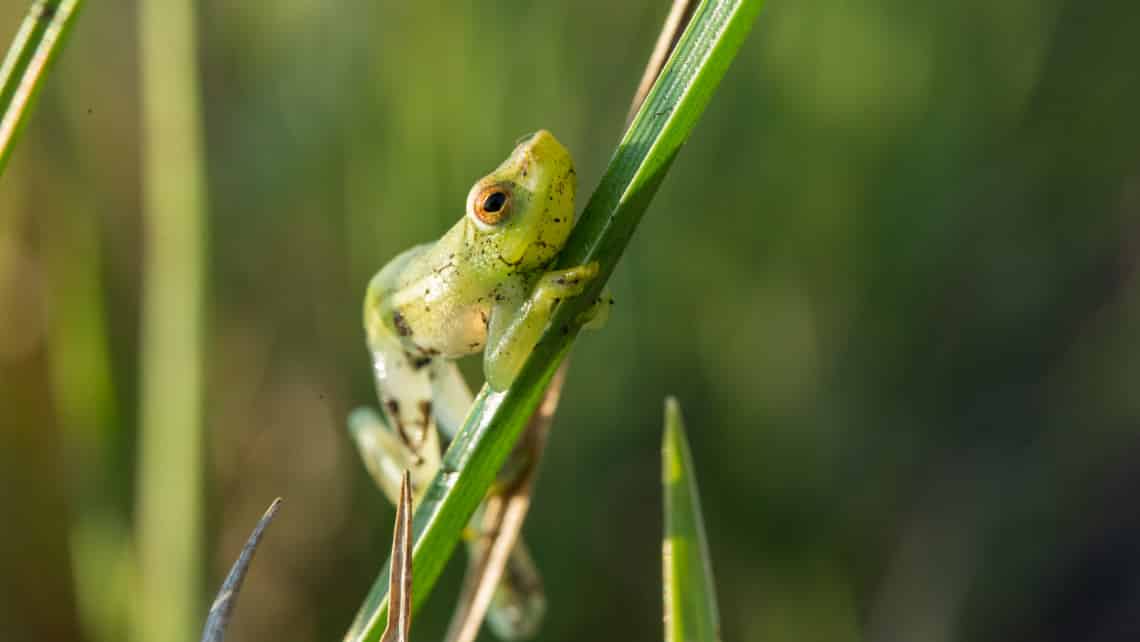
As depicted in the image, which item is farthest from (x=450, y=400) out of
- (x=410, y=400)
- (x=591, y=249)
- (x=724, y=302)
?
(x=724, y=302)

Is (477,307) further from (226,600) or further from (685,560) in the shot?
(226,600)

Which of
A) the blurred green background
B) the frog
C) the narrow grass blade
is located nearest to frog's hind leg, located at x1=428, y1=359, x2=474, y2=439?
the frog

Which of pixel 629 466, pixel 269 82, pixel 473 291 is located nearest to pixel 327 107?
pixel 269 82

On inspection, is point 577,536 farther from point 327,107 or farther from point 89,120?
point 89,120

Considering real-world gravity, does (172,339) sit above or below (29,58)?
below

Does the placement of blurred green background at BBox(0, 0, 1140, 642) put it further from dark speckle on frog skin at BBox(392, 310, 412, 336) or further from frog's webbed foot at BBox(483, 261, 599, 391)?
frog's webbed foot at BBox(483, 261, 599, 391)
